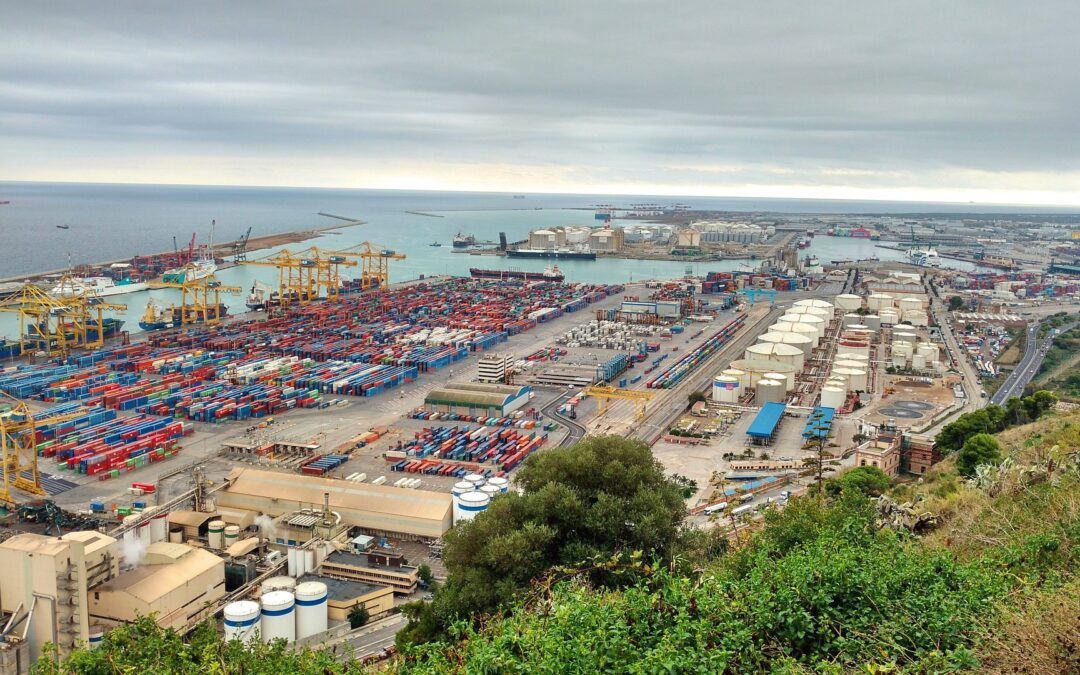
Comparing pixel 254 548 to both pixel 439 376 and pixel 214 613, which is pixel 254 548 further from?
pixel 439 376

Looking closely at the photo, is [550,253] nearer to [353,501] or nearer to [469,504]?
[353,501]

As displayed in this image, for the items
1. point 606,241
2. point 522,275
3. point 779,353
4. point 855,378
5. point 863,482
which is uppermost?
point 606,241

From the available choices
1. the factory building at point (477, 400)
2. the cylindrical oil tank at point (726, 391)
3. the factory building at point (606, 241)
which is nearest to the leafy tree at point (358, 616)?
the factory building at point (477, 400)

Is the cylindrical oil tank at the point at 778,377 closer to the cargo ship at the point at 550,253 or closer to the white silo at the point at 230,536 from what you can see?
the white silo at the point at 230,536

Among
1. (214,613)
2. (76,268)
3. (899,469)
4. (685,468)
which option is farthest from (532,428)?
(76,268)

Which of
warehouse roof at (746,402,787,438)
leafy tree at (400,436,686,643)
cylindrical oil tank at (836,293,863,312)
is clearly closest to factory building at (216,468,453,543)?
leafy tree at (400,436,686,643)

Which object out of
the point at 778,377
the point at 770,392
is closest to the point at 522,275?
the point at 778,377
